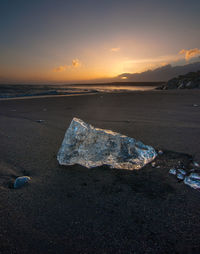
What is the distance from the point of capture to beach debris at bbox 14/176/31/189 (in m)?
1.54

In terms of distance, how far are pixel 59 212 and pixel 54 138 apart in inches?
70.4

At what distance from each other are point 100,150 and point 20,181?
37.3 inches

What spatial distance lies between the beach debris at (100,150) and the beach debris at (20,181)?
44 cm

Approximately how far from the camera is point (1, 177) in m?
1.66

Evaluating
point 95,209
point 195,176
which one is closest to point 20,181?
point 95,209

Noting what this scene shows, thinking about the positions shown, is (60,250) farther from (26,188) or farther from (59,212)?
(26,188)

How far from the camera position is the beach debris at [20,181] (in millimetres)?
1540

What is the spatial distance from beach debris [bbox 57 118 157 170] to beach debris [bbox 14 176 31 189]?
443mm

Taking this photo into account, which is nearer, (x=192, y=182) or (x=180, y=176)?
(x=192, y=182)

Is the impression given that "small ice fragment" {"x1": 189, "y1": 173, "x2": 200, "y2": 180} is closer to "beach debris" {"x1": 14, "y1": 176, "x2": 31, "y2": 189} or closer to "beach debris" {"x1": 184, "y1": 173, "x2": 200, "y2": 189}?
"beach debris" {"x1": 184, "y1": 173, "x2": 200, "y2": 189}

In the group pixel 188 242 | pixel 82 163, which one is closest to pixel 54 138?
pixel 82 163

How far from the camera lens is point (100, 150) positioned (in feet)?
6.45

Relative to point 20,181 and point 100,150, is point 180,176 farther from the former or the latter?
point 20,181

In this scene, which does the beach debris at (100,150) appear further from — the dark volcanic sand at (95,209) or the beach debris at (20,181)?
the beach debris at (20,181)
